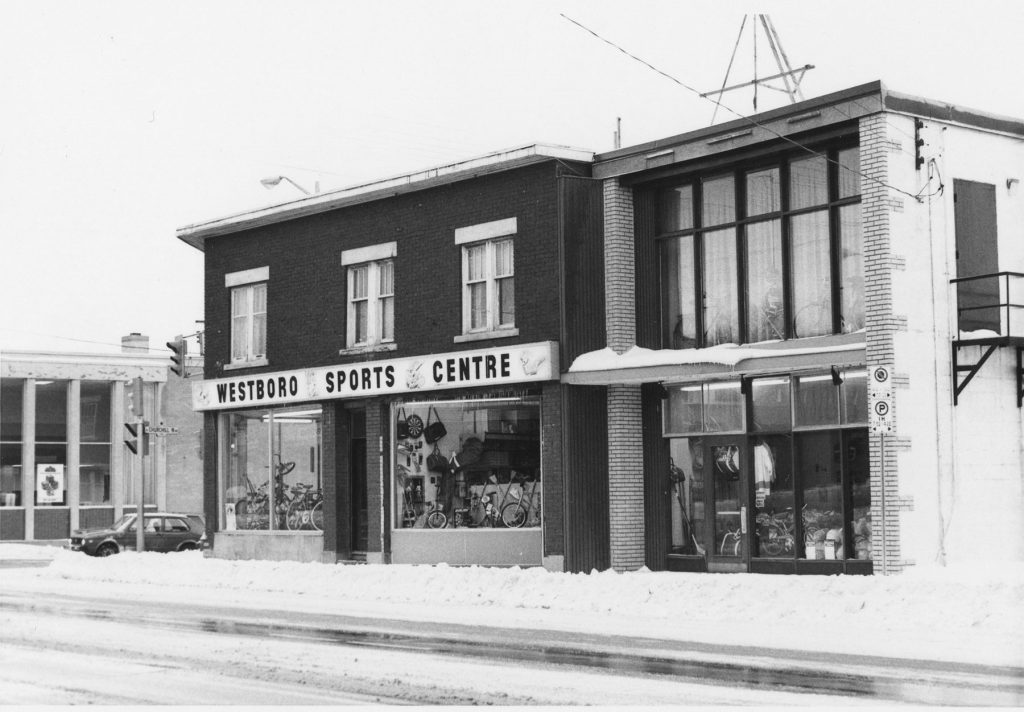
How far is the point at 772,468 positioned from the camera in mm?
24062

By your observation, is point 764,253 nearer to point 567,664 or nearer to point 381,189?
point 381,189

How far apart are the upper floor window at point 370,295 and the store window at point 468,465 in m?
1.80

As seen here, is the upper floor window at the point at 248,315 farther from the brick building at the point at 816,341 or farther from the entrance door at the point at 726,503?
the entrance door at the point at 726,503

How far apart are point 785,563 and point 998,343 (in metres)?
5.06

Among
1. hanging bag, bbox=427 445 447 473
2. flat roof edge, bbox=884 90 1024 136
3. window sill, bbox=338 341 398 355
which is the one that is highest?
flat roof edge, bbox=884 90 1024 136

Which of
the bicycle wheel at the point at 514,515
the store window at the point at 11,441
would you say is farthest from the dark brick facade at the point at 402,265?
the store window at the point at 11,441

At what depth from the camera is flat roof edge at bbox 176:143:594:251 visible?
86.8 ft

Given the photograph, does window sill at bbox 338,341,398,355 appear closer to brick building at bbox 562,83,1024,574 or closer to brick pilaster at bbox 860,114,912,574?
brick building at bbox 562,83,1024,574

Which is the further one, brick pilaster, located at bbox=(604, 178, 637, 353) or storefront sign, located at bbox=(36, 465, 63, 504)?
storefront sign, located at bbox=(36, 465, 63, 504)

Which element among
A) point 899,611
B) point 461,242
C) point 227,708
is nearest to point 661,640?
point 899,611

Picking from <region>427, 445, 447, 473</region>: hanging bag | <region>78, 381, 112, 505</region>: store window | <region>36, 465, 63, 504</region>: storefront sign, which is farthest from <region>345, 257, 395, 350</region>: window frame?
<region>78, 381, 112, 505</region>: store window

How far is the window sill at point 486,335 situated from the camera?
27328 mm

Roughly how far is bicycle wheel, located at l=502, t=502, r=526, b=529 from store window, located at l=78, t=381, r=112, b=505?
29.1 meters

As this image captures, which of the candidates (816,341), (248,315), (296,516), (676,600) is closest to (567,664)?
(676,600)
